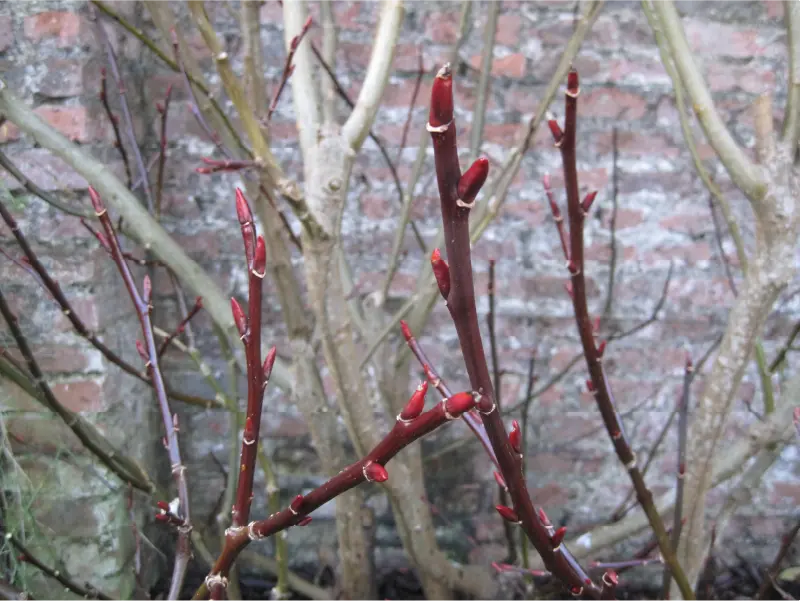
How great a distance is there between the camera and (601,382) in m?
0.83

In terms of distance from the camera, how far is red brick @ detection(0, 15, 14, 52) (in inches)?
50.3

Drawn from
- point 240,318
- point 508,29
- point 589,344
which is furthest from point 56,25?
point 589,344

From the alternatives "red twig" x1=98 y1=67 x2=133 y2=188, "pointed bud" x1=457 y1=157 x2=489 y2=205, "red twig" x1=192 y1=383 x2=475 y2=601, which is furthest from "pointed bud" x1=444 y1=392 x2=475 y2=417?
"red twig" x1=98 y1=67 x2=133 y2=188

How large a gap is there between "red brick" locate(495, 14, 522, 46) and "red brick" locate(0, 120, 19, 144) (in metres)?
1.12

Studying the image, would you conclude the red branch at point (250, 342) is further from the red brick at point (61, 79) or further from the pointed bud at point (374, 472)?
the red brick at point (61, 79)

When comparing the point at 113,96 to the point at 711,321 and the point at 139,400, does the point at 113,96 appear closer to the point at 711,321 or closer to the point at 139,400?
the point at 139,400

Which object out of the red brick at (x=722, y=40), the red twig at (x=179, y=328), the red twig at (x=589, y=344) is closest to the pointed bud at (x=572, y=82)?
the red twig at (x=589, y=344)

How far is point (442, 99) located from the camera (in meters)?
0.34

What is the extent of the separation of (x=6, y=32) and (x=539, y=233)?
129 cm

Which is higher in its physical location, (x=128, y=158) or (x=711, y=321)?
(x=128, y=158)

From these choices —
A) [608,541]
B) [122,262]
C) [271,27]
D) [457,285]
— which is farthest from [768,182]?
[271,27]

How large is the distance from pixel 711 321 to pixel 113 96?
5.21ft

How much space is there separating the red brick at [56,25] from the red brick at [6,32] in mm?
43

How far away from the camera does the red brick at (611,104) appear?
4.99 feet
